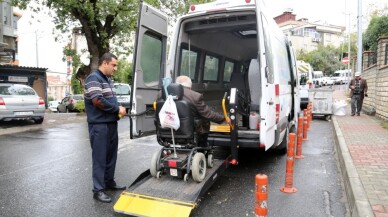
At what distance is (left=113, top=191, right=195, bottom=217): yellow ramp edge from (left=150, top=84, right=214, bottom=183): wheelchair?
53 cm

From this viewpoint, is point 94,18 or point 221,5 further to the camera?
point 94,18

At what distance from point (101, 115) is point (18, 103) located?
871cm

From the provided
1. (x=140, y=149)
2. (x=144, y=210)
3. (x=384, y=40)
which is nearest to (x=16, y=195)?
(x=144, y=210)

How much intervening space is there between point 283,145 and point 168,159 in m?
3.46

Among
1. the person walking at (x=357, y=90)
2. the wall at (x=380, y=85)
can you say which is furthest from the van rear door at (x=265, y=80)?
the person walking at (x=357, y=90)

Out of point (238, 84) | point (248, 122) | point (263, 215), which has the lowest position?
point (263, 215)

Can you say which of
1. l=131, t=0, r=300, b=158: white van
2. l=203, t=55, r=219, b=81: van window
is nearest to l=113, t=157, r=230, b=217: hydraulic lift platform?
l=131, t=0, r=300, b=158: white van

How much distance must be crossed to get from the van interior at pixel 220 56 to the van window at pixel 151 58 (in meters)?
0.43

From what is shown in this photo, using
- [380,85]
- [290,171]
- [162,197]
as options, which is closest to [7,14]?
[380,85]

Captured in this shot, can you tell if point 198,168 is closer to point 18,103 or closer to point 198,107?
point 198,107

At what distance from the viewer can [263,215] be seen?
3072 mm

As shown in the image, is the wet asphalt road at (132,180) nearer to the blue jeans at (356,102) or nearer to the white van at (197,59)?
the white van at (197,59)

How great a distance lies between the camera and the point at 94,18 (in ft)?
49.7

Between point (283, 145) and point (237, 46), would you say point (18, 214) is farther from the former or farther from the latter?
point (237, 46)
